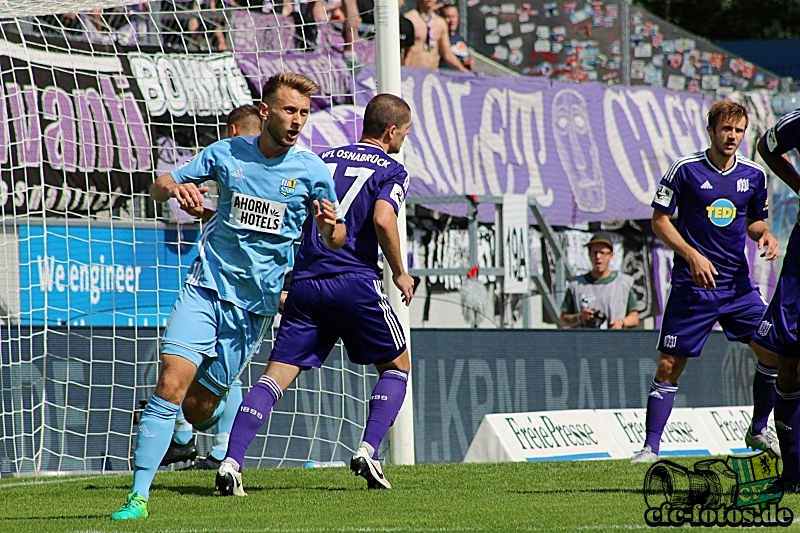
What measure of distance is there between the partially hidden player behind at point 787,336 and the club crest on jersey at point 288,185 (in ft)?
7.60

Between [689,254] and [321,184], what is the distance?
2.76m

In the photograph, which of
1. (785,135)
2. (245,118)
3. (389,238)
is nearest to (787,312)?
(785,135)

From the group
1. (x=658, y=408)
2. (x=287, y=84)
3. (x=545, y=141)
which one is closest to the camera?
(x=287, y=84)

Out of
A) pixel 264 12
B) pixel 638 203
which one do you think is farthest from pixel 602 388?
pixel 638 203

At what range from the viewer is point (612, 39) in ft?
71.4

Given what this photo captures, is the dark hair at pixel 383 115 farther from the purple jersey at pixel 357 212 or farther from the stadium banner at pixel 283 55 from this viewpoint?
the stadium banner at pixel 283 55

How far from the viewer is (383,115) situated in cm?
707

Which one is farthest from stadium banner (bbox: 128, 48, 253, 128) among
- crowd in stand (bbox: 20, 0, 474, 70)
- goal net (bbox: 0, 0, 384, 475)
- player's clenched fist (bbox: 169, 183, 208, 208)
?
player's clenched fist (bbox: 169, 183, 208, 208)

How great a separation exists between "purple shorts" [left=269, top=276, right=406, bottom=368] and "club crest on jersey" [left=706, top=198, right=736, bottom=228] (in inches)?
97.6

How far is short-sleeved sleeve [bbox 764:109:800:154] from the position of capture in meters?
6.33

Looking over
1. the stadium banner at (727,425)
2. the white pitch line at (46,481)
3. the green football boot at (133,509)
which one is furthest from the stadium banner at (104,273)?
the green football boot at (133,509)

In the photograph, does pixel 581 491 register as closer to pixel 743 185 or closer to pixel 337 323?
pixel 337 323

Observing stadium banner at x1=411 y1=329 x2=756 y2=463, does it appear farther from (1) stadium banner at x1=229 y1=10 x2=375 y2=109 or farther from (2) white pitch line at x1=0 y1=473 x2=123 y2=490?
(2) white pitch line at x1=0 y1=473 x2=123 y2=490

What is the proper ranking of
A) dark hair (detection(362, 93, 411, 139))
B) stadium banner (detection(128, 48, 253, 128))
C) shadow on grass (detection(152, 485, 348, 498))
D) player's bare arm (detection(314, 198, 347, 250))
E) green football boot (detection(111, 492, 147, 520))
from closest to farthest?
1. green football boot (detection(111, 492, 147, 520))
2. player's bare arm (detection(314, 198, 347, 250))
3. shadow on grass (detection(152, 485, 348, 498))
4. dark hair (detection(362, 93, 411, 139))
5. stadium banner (detection(128, 48, 253, 128))
